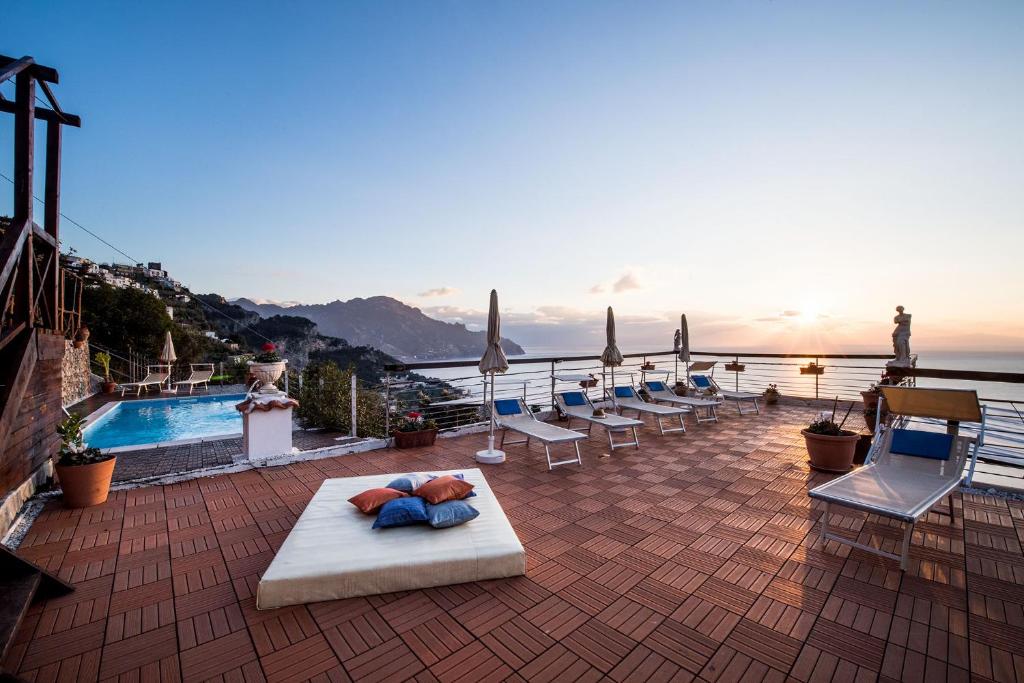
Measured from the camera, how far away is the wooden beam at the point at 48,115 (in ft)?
11.6

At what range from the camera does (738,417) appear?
7434 millimetres

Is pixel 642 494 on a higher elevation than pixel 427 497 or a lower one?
lower

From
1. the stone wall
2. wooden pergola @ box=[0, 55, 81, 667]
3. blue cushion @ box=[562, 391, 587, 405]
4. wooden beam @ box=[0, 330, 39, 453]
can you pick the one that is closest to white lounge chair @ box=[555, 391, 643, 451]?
blue cushion @ box=[562, 391, 587, 405]

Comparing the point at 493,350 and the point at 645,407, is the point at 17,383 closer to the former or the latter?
the point at 493,350

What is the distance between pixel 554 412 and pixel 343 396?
154 inches

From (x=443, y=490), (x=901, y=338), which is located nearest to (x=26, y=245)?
(x=443, y=490)

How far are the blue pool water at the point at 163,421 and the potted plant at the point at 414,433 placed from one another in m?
3.97

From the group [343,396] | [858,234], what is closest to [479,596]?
[343,396]

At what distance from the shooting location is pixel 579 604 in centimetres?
217

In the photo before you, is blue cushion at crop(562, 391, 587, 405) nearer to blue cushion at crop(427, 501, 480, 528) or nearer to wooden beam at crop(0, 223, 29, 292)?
blue cushion at crop(427, 501, 480, 528)

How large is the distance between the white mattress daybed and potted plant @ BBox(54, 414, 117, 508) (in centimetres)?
228

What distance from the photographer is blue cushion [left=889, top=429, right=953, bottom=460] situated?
3.43 m

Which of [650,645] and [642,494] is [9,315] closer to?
[650,645]

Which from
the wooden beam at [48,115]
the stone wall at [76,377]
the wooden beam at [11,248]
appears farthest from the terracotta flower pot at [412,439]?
the stone wall at [76,377]
